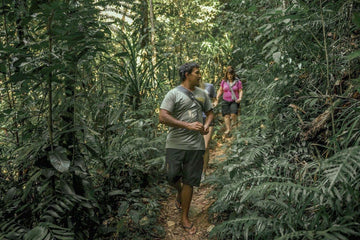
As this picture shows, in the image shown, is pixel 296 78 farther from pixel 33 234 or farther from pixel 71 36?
pixel 33 234

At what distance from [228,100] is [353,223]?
485 centimetres

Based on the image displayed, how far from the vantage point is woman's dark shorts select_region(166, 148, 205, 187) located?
312 cm

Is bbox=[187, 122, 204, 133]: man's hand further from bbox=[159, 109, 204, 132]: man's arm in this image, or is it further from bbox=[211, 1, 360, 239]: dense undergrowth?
bbox=[211, 1, 360, 239]: dense undergrowth

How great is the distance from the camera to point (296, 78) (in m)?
3.39

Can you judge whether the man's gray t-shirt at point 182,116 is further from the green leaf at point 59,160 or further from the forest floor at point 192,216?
the green leaf at point 59,160

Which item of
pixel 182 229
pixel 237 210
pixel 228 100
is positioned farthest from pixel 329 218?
pixel 228 100

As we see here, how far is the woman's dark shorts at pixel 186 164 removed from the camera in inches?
123

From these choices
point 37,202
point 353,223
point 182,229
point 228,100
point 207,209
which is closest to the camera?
point 353,223

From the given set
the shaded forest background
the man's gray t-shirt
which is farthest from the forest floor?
the man's gray t-shirt

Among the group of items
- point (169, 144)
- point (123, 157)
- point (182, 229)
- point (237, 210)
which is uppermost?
point (169, 144)

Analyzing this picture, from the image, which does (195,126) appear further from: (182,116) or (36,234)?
(36,234)

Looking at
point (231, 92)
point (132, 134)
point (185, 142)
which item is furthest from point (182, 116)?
point (231, 92)

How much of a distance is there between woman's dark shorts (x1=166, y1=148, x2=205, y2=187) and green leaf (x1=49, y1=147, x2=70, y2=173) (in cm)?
140

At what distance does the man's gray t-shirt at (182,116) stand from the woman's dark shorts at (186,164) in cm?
6
